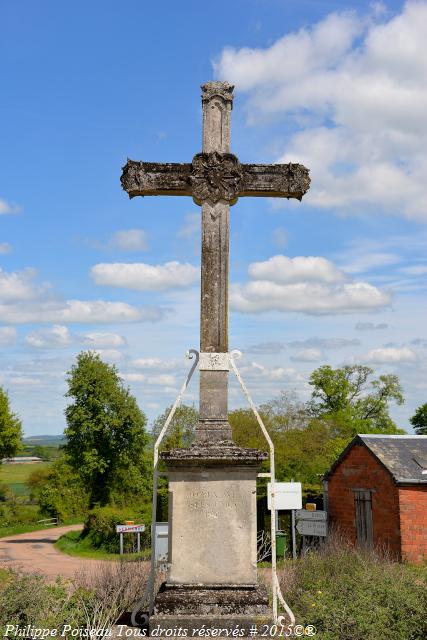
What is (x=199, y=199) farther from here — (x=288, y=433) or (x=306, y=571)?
(x=288, y=433)

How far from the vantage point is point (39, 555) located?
2769 cm

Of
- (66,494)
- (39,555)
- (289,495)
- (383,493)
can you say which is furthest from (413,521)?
(66,494)

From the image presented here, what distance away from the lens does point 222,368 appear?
6605 millimetres

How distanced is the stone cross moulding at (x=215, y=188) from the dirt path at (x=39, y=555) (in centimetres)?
1348

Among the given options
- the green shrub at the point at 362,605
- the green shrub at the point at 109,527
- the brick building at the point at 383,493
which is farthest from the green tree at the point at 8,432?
the green shrub at the point at 362,605

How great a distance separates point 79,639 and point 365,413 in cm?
5012

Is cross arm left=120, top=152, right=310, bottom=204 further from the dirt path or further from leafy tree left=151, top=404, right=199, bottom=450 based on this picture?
leafy tree left=151, top=404, right=199, bottom=450

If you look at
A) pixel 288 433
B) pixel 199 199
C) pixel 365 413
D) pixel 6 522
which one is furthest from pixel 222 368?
pixel 365 413

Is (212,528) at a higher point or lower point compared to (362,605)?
higher

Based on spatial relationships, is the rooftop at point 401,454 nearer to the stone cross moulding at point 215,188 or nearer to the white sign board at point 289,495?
the white sign board at point 289,495

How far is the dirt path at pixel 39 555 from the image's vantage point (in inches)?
870

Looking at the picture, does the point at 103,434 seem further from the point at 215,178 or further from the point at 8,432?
the point at 215,178

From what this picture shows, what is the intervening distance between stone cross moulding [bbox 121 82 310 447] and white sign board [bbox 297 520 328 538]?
620 inches

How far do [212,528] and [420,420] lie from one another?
2322 inches
